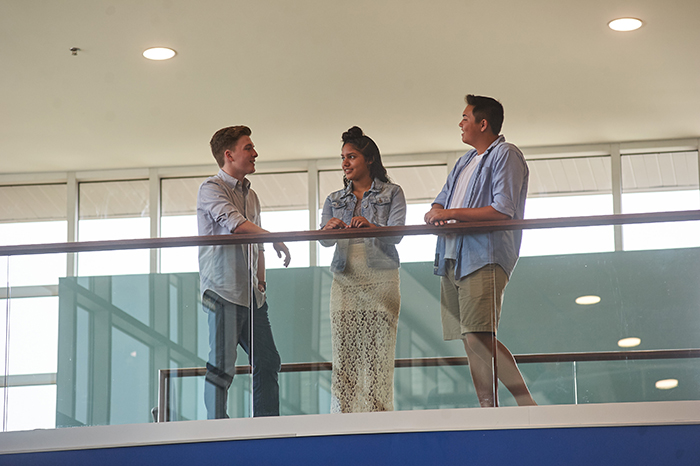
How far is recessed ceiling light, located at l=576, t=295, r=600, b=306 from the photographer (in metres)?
4.50

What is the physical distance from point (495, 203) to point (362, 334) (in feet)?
2.99

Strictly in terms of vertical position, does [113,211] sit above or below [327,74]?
below

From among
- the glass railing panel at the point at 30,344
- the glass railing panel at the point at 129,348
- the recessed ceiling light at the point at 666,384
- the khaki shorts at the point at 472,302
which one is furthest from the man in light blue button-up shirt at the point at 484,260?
the glass railing panel at the point at 30,344

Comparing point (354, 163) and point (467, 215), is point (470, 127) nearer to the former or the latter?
point (467, 215)

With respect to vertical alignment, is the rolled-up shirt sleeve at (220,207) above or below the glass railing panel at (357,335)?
above

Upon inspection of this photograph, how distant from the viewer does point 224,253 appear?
4820 mm

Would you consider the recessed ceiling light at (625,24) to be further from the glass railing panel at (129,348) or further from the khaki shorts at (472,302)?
the glass railing panel at (129,348)

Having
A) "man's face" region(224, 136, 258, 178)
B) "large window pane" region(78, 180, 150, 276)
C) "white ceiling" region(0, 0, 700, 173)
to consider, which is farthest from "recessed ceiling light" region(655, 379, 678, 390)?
"large window pane" region(78, 180, 150, 276)

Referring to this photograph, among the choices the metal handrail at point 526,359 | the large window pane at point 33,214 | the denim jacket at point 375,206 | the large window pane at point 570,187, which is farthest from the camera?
the large window pane at point 33,214

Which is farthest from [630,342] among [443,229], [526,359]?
[443,229]

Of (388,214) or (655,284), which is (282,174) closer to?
(388,214)

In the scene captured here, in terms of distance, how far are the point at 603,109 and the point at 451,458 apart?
4739mm

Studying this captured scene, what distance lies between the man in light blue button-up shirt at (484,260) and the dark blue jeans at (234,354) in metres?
0.88

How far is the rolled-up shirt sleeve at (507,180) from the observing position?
4484 millimetres
